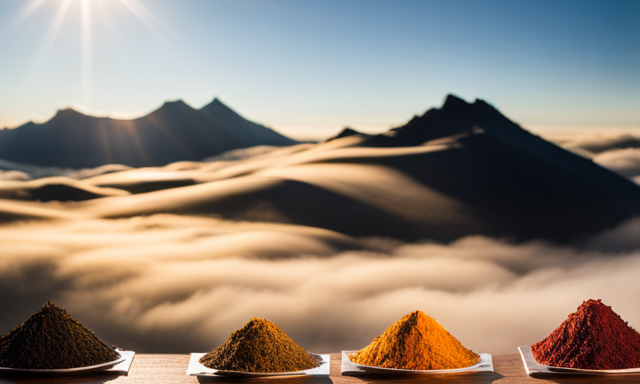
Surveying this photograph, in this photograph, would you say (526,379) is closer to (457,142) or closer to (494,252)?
(494,252)

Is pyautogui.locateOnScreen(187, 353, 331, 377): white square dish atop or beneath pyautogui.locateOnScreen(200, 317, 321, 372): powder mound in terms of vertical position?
beneath

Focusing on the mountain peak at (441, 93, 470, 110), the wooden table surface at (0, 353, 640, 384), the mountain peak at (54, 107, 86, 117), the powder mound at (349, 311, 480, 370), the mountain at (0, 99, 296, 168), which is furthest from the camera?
the mountain peak at (54, 107, 86, 117)

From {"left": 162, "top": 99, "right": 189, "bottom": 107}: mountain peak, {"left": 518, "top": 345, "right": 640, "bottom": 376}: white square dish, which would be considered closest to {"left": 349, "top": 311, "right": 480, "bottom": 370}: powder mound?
{"left": 518, "top": 345, "right": 640, "bottom": 376}: white square dish

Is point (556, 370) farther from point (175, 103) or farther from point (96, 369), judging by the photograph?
point (175, 103)

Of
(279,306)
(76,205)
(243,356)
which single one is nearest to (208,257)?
(279,306)

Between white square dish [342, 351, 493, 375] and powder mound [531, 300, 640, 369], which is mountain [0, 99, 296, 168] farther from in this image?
powder mound [531, 300, 640, 369]

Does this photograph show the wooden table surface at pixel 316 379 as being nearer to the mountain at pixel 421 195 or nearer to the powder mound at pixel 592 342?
the powder mound at pixel 592 342

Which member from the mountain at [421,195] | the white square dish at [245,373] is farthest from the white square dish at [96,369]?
the mountain at [421,195]
